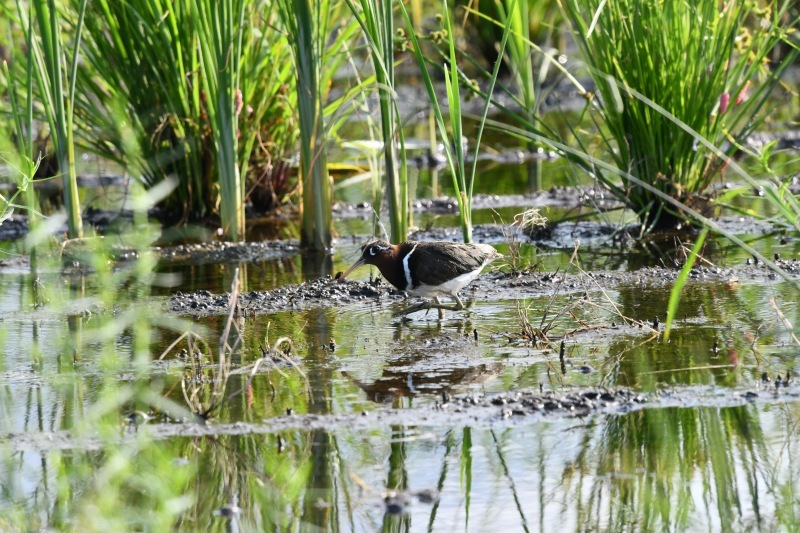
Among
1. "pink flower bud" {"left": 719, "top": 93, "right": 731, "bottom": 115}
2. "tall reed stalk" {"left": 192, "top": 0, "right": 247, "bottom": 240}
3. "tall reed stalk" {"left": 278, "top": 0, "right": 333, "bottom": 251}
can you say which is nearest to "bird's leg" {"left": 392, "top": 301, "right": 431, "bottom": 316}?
"tall reed stalk" {"left": 278, "top": 0, "right": 333, "bottom": 251}

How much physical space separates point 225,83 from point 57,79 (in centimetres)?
105

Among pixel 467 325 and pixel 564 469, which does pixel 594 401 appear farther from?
pixel 467 325

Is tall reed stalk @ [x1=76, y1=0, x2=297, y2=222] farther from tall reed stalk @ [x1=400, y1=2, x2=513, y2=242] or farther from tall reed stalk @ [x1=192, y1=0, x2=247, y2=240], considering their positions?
tall reed stalk @ [x1=400, y1=2, x2=513, y2=242]

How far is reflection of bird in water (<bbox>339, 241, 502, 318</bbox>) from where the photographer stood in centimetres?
579

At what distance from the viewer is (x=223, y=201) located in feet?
24.9

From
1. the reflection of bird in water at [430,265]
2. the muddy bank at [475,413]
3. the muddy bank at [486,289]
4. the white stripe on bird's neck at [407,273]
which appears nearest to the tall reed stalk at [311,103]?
the muddy bank at [486,289]

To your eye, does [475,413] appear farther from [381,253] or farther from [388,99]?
[388,99]

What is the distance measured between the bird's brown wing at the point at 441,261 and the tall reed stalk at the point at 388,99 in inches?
23.9

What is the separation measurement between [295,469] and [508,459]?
731mm

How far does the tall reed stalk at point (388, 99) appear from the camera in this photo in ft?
19.4

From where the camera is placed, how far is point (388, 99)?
20.6 ft

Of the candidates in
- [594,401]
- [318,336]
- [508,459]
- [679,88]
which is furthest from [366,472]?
[679,88]

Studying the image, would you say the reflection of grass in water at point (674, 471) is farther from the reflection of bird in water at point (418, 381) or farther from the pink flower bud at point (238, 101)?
the pink flower bud at point (238, 101)

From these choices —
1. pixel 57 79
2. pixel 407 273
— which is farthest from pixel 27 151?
pixel 407 273
